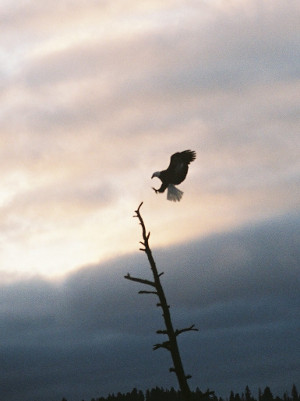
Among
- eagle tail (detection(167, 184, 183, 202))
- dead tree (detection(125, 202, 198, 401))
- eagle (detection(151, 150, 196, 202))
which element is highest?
eagle (detection(151, 150, 196, 202))

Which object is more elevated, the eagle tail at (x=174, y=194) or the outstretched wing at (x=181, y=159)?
the outstretched wing at (x=181, y=159)

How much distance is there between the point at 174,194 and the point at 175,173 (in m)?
1.59

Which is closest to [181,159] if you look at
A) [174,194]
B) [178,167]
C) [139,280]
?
[178,167]

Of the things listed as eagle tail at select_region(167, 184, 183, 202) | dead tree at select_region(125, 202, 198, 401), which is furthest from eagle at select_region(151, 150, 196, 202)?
dead tree at select_region(125, 202, 198, 401)

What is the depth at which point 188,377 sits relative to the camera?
31812mm

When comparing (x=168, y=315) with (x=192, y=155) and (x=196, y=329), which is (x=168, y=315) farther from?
(x=192, y=155)

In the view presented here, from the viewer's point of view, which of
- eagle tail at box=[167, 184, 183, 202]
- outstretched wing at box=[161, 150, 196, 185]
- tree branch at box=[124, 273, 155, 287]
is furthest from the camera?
outstretched wing at box=[161, 150, 196, 185]

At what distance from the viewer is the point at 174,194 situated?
131 feet

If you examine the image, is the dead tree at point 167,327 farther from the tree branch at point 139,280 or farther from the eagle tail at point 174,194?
the eagle tail at point 174,194

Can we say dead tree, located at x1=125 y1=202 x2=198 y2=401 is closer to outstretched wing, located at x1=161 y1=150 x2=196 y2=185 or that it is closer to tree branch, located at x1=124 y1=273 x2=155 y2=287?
tree branch, located at x1=124 y1=273 x2=155 y2=287

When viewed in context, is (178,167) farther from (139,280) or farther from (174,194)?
(139,280)

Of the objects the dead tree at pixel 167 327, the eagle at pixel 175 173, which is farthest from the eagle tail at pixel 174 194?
the dead tree at pixel 167 327

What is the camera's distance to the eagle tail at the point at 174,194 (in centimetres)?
3947

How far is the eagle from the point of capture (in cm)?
3994
